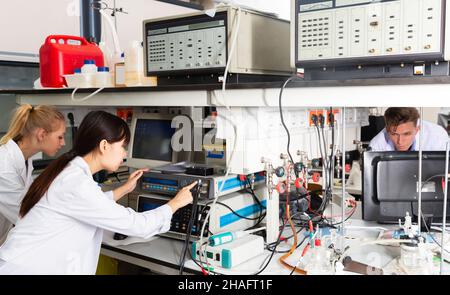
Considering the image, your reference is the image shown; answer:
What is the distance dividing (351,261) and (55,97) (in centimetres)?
164

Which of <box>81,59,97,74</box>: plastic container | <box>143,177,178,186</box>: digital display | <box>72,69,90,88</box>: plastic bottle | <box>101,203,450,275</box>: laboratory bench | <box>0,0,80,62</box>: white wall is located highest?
<box>0,0,80,62</box>: white wall

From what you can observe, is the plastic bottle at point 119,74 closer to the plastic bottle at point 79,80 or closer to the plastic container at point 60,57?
the plastic bottle at point 79,80

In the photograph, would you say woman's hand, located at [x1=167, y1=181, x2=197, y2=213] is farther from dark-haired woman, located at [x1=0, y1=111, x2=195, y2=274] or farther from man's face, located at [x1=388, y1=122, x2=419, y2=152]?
man's face, located at [x1=388, y1=122, x2=419, y2=152]

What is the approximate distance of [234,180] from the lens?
1.79 metres

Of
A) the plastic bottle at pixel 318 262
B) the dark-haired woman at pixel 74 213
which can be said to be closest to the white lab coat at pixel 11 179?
the dark-haired woman at pixel 74 213

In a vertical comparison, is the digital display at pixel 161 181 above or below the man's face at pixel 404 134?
below

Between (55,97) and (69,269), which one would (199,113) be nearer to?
(55,97)

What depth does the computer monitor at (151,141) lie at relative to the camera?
2096 millimetres

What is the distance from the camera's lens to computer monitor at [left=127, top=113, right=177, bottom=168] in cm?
210

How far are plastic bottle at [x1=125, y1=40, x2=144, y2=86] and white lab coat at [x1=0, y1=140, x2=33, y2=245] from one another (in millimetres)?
637

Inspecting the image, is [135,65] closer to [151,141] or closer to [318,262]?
[151,141]

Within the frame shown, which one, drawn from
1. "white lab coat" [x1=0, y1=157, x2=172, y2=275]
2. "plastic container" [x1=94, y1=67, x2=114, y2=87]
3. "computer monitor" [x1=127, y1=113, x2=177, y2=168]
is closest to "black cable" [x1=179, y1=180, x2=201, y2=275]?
"white lab coat" [x1=0, y1=157, x2=172, y2=275]

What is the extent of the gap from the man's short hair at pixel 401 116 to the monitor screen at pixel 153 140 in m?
1.35
